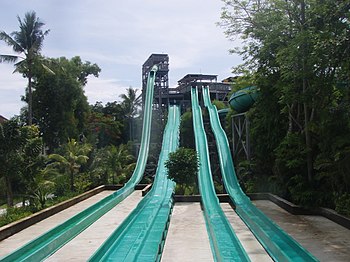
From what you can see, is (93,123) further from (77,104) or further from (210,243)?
(210,243)

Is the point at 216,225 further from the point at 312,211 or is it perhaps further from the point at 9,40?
the point at 9,40

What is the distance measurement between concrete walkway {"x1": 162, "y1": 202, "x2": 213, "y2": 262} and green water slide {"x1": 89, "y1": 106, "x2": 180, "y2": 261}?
170mm

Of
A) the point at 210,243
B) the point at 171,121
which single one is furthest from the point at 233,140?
the point at 210,243

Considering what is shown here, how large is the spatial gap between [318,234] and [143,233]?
3.39 meters

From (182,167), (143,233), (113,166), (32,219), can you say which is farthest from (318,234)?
(113,166)

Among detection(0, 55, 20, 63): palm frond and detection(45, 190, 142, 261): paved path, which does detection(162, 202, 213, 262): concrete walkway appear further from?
detection(0, 55, 20, 63): palm frond

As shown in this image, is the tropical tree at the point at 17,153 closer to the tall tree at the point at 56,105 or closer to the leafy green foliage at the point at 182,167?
the leafy green foliage at the point at 182,167

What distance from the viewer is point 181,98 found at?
3114 cm

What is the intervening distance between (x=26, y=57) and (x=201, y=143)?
946 cm

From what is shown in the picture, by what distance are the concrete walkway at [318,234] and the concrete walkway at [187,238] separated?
1714 mm

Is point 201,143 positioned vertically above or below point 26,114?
below

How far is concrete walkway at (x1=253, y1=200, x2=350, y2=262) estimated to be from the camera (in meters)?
6.21

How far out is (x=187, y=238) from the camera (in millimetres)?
7598

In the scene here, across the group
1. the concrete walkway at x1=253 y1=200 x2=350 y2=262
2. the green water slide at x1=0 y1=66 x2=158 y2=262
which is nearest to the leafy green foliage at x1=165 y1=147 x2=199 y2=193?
the green water slide at x1=0 y1=66 x2=158 y2=262
